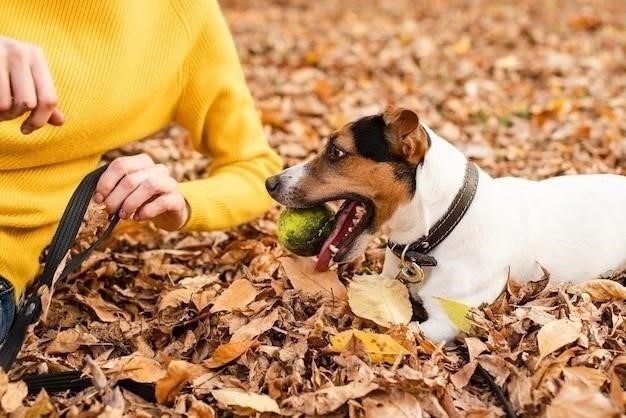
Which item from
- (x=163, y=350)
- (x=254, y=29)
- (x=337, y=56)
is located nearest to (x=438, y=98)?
(x=337, y=56)

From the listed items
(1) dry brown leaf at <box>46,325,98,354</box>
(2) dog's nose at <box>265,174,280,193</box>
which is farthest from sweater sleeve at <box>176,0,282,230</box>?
(1) dry brown leaf at <box>46,325,98,354</box>

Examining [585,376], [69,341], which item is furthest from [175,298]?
[585,376]

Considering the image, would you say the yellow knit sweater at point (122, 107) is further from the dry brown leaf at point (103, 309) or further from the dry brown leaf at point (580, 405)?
the dry brown leaf at point (580, 405)

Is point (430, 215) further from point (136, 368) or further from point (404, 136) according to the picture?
point (136, 368)

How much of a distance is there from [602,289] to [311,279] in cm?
98

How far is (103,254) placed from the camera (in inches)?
135

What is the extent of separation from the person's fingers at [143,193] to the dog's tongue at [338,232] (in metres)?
0.69

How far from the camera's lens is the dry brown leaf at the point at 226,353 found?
7.87 ft

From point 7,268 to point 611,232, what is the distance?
205 cm

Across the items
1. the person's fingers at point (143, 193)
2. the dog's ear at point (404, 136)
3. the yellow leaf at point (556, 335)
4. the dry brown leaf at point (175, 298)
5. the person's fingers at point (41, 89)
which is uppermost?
the person's fingers at point (41, 89)

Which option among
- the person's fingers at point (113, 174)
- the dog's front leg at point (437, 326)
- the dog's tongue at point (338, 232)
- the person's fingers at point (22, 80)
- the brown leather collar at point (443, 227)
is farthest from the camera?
the dog's tongue at point (338, 232)

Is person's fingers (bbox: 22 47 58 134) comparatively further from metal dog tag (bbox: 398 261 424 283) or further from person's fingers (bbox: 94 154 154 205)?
metal dog tag (bbox: 398 261 424 283)

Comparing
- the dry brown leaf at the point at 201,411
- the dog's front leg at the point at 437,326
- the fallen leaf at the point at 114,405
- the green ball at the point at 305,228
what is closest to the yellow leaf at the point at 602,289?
the dog's front leg at the point at 437,326

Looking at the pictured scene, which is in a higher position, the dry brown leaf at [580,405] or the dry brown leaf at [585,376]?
the dry brown leaf at [580,405]
